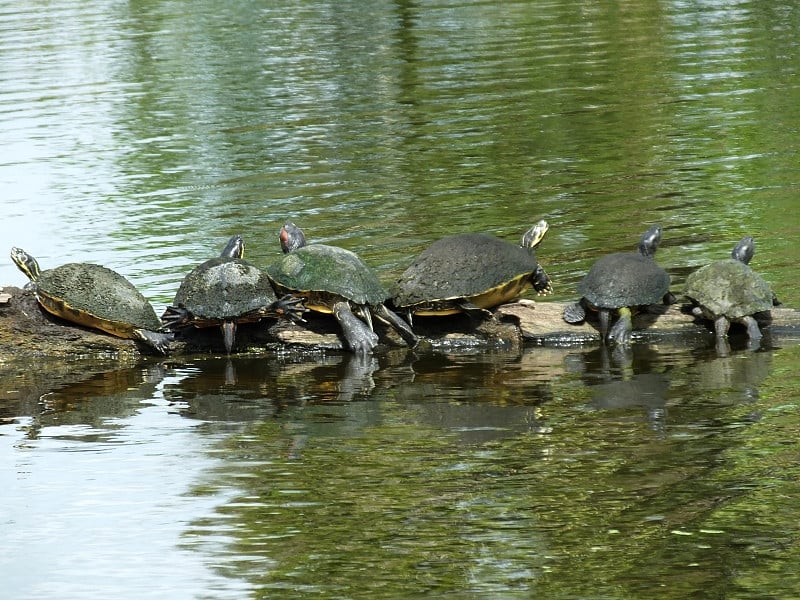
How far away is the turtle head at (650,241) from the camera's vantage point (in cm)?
906

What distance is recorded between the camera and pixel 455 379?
768cm

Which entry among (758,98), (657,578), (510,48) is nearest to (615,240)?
(657,578)

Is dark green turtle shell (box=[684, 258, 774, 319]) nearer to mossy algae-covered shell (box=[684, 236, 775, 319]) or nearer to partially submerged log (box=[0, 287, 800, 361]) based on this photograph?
mossy algae-covered shell (box=[684, 236, 775, 319])

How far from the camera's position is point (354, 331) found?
820 centimetres

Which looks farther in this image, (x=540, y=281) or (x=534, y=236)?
(x=534, y=236)

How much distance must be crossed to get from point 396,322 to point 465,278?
1.77ft

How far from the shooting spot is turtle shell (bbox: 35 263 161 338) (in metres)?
8.00

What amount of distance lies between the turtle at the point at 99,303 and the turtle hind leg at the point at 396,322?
4.33 ft

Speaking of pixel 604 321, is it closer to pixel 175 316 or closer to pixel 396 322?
pixel 396 322

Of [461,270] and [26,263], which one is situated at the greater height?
[26,263]

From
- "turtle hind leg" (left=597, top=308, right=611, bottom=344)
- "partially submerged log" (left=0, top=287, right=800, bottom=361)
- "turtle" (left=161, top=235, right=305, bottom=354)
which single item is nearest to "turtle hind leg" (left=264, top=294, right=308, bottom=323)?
"turtle" (left=161, top=235, right=305, bottom=354)

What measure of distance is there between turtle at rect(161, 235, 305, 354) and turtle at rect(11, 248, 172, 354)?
0.45 ft

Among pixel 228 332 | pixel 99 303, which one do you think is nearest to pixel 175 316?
pixel 228 332

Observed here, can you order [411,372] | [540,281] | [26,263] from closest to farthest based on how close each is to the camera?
[411,372] < [540,281] < [26,263]
